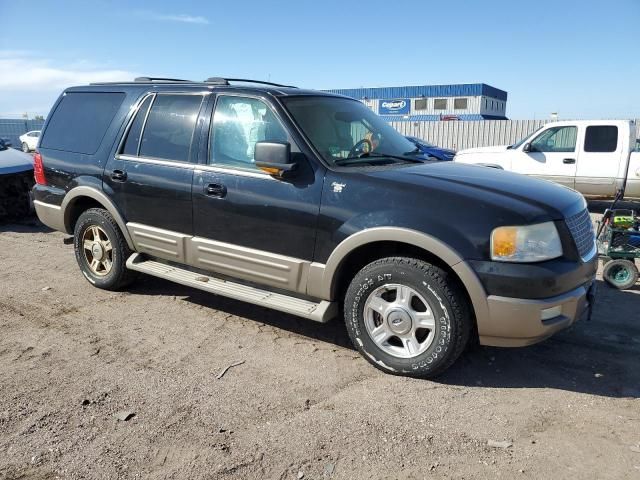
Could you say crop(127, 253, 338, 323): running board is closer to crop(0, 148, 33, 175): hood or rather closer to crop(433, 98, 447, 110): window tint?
crop(0, 148, 33, 175): hood

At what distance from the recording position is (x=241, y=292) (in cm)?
406

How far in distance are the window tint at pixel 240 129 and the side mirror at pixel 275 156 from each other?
1.04ft

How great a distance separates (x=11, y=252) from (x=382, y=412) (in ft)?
19.4

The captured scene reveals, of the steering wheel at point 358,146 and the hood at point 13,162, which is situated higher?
the steering wheel at point 358,146

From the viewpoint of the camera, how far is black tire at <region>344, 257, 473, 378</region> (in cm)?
324

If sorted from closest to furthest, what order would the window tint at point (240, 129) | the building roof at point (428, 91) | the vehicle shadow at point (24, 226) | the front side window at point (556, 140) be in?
the window tint at point (240, 129)
the vehicle shadow at point (24, 226)
the front side window at point (556, 140)
the building roof at point (428, 91)

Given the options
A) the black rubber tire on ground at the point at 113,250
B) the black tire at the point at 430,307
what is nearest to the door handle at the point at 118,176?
the black rubber tire on ground at the point at 113,250

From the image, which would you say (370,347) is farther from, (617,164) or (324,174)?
(617,164)

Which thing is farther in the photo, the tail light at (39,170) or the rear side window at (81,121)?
the tail light at (39,170)

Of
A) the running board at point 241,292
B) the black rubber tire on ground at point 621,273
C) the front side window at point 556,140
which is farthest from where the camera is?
the front side window at point 556,140

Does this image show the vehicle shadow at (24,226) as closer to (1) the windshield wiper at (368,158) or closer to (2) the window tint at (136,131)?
(2) the window tint at (136,131)

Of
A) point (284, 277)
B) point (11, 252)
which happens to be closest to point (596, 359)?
point (284, 277)

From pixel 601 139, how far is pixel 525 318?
9.12m

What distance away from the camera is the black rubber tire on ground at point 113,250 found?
16.1 ft
